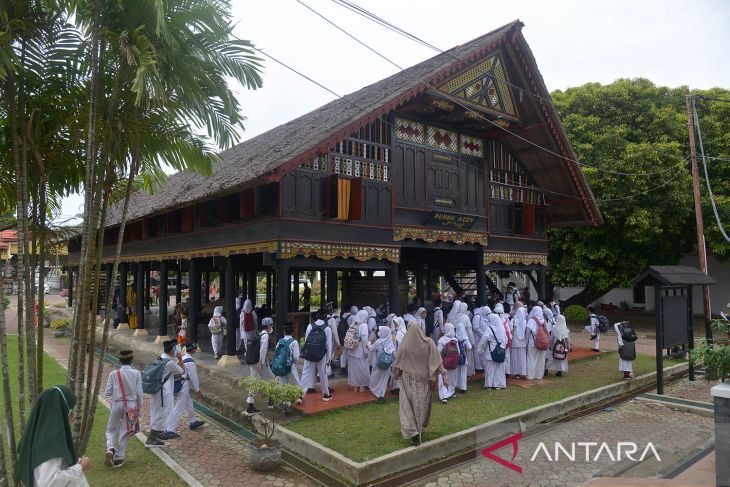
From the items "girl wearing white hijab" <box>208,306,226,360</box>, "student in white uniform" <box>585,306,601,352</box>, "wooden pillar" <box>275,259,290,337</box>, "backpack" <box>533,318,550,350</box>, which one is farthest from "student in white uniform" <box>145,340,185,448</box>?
"student in white uniform" <box>585,306,601,352</box>

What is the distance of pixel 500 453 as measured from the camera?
7637 millimetres

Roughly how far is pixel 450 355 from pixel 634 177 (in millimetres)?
15878

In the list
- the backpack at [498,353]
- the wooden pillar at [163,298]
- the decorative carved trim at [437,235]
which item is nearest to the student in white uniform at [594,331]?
the decorative carved trim at [437,235]

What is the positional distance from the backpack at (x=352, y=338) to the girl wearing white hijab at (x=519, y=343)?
400cm

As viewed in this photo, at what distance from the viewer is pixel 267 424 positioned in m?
7.72

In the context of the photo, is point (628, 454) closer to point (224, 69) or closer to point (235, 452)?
point (235, 452)

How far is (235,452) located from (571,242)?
20.5 metres

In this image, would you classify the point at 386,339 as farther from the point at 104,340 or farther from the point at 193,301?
the point at 193,301

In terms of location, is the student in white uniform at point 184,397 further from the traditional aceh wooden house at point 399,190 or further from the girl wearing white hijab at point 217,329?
the girl wearing white hijab at point 217,329

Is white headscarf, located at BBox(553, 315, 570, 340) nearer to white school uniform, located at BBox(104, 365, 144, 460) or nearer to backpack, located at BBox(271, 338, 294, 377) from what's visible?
backpack, located at BBox(271, 338, 294, 377)

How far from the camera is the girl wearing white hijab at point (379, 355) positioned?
32.8 feet

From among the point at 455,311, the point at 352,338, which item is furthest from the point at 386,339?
the point at 455,311

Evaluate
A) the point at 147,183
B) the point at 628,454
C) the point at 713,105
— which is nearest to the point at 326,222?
the point at 147,183

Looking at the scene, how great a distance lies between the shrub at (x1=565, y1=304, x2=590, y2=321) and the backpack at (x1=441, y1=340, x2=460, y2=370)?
17.3 m
